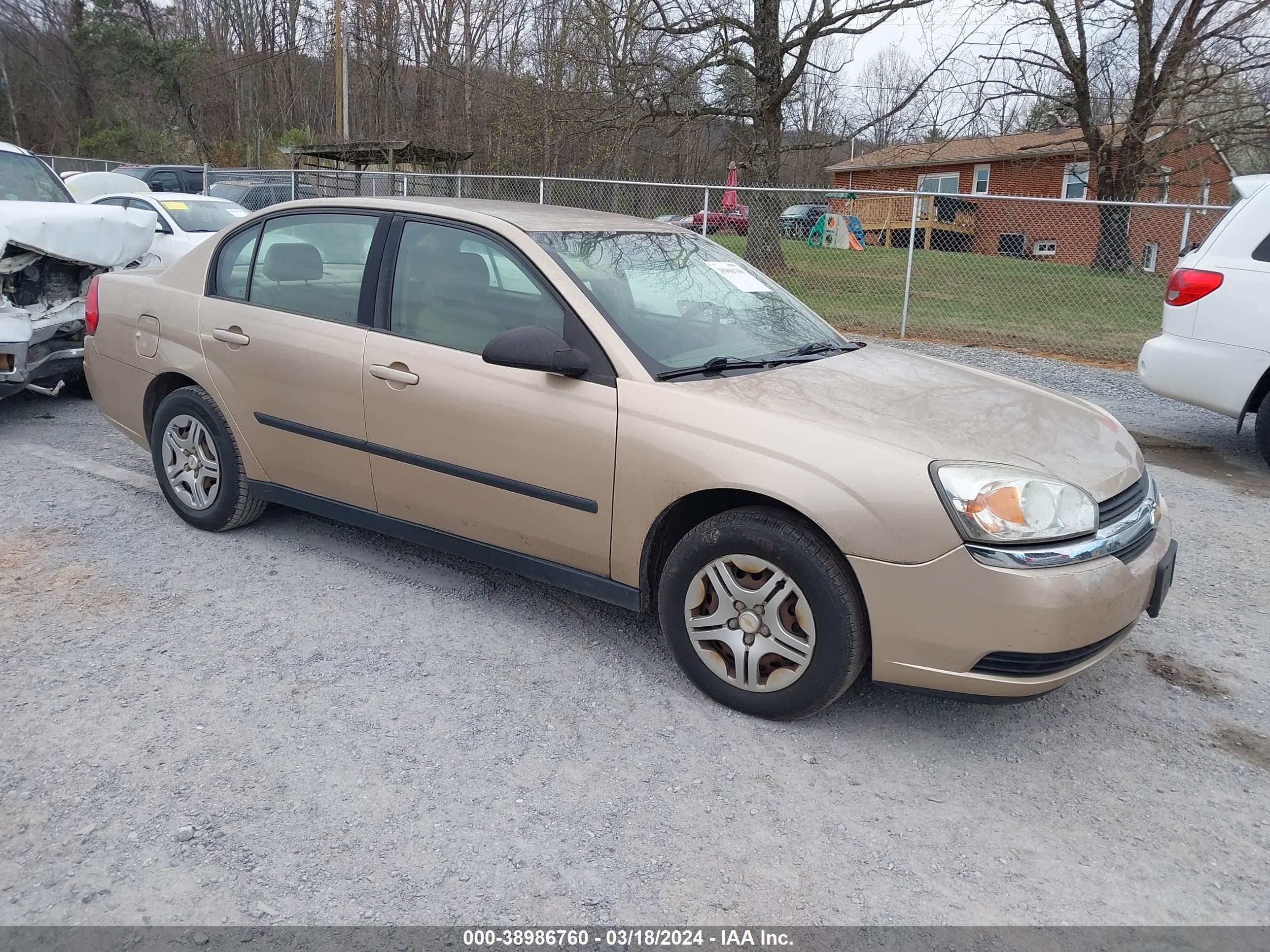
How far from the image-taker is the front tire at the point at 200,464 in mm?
4539

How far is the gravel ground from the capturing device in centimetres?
243

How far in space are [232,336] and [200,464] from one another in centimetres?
→ 69

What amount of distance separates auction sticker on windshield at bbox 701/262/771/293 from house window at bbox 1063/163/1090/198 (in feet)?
84.2

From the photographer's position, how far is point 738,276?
14.3 feet

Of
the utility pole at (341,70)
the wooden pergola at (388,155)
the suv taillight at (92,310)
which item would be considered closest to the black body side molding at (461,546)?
the suv taillight at (92,310)

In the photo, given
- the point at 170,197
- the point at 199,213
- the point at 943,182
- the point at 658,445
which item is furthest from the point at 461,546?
the point at 943,182

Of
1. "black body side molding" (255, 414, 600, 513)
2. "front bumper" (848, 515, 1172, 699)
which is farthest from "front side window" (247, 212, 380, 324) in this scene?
"front bumper" (848, 515, 1172, 699)

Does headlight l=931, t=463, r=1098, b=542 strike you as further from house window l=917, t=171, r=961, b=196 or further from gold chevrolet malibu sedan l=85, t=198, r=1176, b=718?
house window l=917, t=171, r=961, b=196

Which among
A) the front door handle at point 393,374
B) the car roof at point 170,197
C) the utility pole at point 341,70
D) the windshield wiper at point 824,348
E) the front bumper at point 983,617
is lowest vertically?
the front bumper at point 983,617

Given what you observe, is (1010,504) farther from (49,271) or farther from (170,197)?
(170,197)

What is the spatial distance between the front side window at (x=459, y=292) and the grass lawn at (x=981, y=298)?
30.8 ft

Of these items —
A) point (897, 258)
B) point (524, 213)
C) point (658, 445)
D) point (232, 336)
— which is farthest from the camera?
point (897, 258)

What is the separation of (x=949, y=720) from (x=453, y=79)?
32318mm

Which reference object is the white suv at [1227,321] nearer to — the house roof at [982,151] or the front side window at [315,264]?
the front side window at [315,264]
